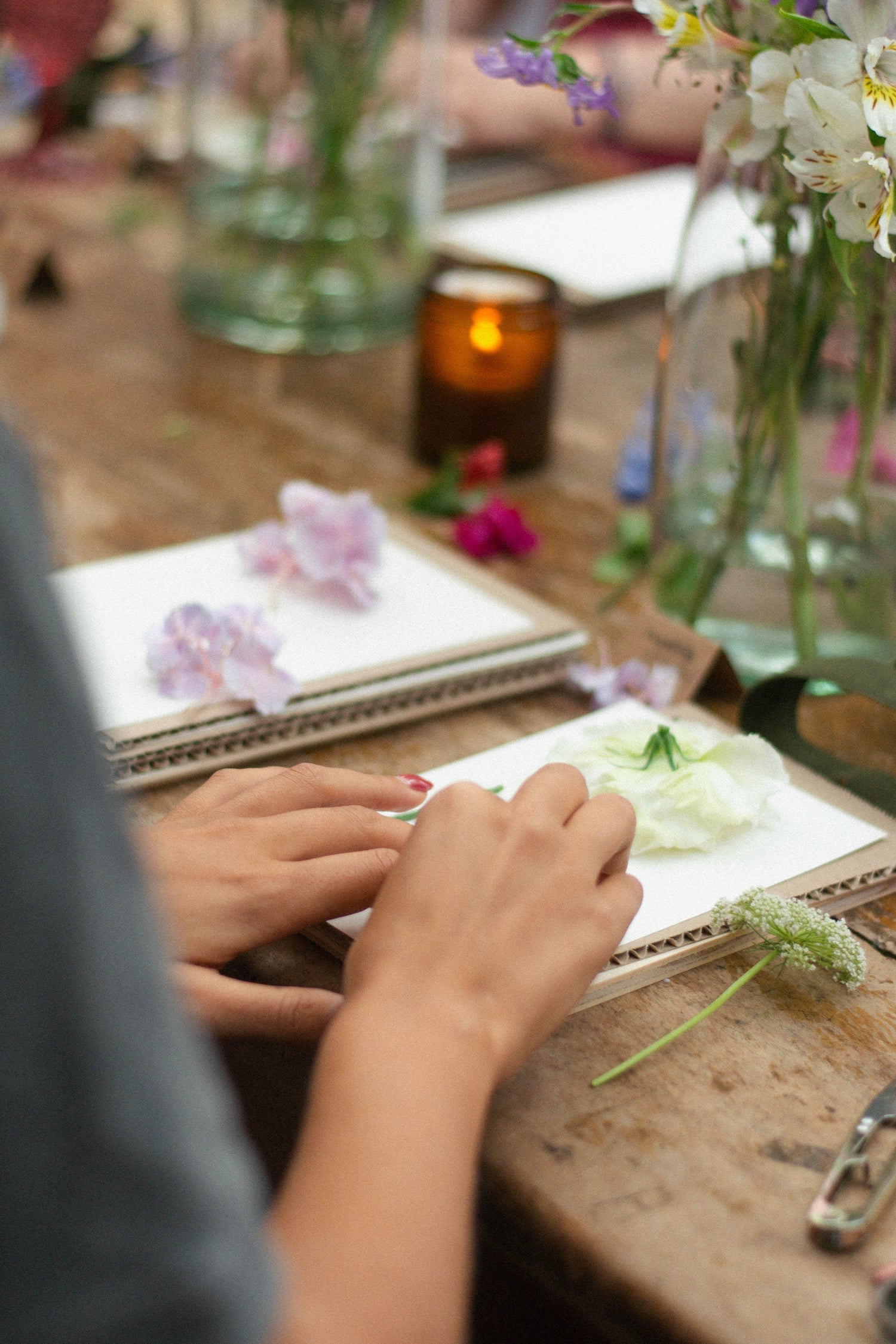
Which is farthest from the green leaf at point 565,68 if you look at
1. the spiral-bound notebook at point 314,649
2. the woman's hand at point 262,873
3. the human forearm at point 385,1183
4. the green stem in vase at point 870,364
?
the human forearm at point 385,1183

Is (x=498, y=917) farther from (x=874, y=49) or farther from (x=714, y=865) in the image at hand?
(x=874, y=49)

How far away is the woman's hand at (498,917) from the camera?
1.65 ft

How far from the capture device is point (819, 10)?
0.71 metres

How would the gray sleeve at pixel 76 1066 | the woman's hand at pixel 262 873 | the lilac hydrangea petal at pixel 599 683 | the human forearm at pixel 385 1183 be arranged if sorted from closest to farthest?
the gray sleeve at pixel 76 1066
the human forearm at pixel 385 1183
the woman's hand at pixel 262 873
the lilac hydrangea petal at pixel 599 683

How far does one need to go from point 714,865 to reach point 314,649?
0.30 meters

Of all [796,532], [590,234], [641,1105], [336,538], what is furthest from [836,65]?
[590,234]

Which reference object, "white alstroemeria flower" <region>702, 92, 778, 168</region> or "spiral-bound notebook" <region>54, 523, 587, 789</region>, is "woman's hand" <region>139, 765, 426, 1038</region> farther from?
"white alstroemeria flower" <region>702, 92, 778, 168</region>

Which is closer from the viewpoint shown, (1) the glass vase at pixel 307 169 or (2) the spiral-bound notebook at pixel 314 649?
(2) the spiral-bound notebook at pixel 314 649

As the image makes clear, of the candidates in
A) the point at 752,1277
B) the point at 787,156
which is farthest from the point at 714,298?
the point at 752,1277

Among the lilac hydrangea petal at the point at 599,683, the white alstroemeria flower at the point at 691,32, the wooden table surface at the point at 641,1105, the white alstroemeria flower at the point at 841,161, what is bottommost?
the wooden table surface at the point at 641,1105

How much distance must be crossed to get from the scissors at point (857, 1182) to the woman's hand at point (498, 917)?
4.7 inches

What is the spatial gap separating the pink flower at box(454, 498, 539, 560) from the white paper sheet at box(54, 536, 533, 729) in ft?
0.43

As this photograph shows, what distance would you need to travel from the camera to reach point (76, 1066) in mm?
288

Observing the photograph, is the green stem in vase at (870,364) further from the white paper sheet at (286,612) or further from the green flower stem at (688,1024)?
the green flower stem at (688,1024)
